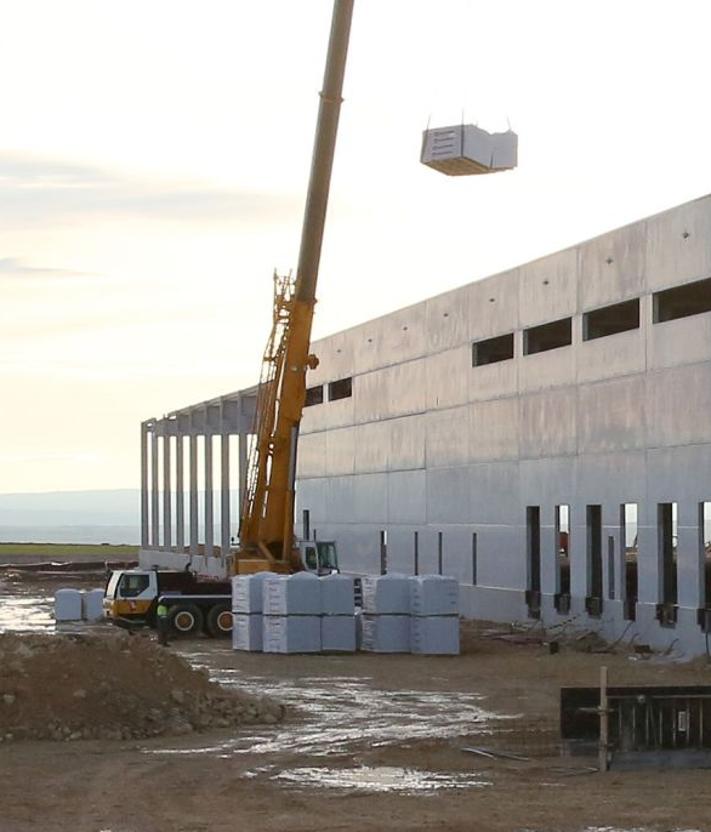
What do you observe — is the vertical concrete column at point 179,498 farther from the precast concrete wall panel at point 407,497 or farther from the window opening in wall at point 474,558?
the window opening in wall at point 474,558

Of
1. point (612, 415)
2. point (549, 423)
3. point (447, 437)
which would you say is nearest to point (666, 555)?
point (612, 415)

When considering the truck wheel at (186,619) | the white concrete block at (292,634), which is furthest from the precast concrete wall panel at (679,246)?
the truck wheel at (186,619)

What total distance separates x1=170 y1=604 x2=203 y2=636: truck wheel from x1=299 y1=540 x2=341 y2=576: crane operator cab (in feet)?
9.48

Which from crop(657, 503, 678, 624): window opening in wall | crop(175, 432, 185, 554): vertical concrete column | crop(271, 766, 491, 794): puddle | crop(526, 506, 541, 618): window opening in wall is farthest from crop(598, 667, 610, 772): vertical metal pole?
crop(175, 432, 185, 554): vertical concrete column

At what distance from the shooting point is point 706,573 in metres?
37.3

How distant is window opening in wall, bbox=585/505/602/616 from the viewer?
4159 centimetres

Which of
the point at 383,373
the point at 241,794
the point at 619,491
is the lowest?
the point at 241,794

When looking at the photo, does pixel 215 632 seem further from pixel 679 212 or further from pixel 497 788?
pixel 497 788

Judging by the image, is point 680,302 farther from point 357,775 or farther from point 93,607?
point 357,775

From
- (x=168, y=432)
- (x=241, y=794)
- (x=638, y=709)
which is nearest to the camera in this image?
(x=241, y=794)

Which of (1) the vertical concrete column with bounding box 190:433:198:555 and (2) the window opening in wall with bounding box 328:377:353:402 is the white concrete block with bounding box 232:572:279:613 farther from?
(1) the vertical concrete column with bounding box 190:433:198:555

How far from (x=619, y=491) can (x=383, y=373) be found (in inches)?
721

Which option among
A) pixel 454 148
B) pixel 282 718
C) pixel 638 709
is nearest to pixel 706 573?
pixel 454 148

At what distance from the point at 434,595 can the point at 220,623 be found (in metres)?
7.14
